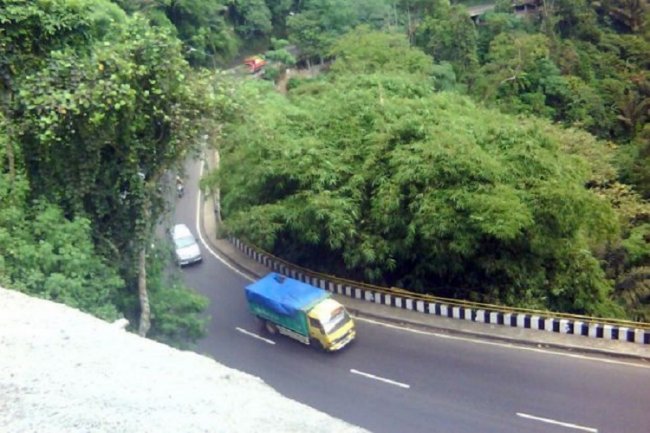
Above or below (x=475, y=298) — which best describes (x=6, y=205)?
above

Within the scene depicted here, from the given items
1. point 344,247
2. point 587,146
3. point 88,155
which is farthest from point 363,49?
point 88,155

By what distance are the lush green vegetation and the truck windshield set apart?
1622mm

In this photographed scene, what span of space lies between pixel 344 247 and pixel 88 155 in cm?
586

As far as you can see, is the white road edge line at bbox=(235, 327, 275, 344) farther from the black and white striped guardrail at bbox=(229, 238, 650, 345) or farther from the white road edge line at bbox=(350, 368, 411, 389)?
the black and white striped guardrail at bbox=(229, 238, 650, 345)

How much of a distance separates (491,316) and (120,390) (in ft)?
31.5

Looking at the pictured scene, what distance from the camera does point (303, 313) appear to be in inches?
500

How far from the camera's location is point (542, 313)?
1319cm

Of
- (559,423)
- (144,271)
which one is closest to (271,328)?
(144,271)

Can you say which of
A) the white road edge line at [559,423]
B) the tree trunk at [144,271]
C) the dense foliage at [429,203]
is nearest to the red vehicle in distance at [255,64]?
the dense foliage at [429,203]

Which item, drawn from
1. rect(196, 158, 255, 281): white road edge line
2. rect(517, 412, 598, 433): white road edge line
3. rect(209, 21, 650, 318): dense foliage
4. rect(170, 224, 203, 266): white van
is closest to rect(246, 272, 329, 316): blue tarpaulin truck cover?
rect(209, 21, 650, 318): dense foliage

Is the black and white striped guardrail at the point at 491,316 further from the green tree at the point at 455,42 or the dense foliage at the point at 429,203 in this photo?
the green tree at the point at 455,42

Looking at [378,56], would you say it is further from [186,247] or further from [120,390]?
[120,390]

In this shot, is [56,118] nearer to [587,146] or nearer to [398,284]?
[398,284]

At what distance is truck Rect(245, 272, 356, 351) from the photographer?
41.7 feet
